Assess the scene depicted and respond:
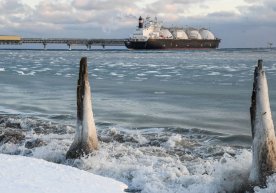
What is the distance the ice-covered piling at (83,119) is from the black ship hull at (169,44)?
152839mm

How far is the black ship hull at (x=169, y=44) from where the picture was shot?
16738cm

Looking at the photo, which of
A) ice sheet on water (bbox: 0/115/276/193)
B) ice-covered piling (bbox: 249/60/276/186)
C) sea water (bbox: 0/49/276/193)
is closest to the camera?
ice-covered piling (bbox: 249/60/276/186)

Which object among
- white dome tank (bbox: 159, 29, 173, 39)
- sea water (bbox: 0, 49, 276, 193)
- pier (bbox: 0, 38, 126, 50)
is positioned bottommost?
pier (bbox: 0, 38, 126, 50)

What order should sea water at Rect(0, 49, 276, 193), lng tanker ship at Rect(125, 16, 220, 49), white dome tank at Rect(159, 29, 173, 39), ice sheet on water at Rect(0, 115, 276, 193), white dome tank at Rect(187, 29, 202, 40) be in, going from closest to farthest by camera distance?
1. ice sheet on water at Rect(0, 115, 276, 193)
2. sea water at Rect(0, 49, 276, 193)
3. lng tanker ship at Rect(125, 16, 220, 49)
4. white dome tank at Rect(159, 29, 173, 39)
5. white dome tank at Rect(187, 29, 202, 40)

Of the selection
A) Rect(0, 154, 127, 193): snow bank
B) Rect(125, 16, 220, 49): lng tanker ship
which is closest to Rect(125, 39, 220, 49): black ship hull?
Rect(125, 16, 220, 49): lng tanker ship

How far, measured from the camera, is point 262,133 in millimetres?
9391

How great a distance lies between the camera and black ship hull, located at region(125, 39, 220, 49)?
167375 millimetres

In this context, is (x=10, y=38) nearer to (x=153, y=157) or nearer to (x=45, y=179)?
(x=153, y=157)

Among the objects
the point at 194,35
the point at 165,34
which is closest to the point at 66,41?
the point at 165,34

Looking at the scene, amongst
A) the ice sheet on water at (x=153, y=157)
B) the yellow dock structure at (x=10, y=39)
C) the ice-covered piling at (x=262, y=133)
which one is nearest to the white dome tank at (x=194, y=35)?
the yellow dock structure at (x=10, y=39)

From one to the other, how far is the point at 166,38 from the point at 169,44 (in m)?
2.61

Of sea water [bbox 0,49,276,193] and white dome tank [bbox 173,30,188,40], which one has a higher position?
sea water [bbox 0,49,276,193]

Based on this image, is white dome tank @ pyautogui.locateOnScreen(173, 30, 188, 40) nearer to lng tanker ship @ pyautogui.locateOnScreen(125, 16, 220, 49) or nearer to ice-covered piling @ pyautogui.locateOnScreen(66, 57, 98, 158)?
lng tanker ship @ pyautogui.locateOnScreen(125, 16, 220, 49)

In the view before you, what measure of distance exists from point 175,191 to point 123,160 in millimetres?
2897
